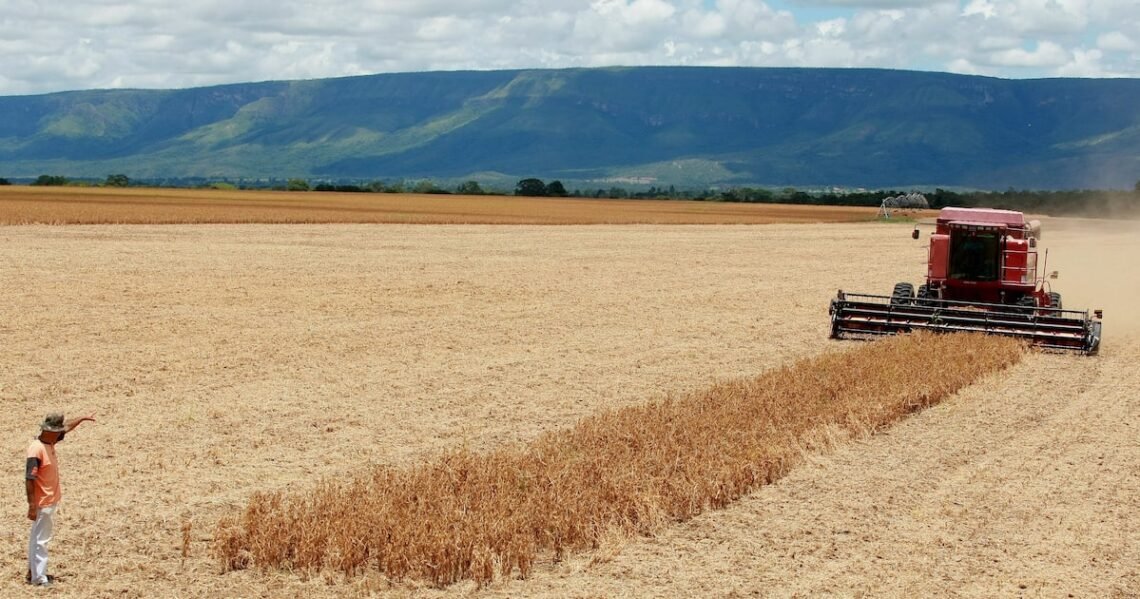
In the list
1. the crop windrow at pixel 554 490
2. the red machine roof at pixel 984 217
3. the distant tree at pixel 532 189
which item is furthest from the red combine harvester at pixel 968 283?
the distant tree at pixel 532 189

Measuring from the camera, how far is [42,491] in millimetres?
9070

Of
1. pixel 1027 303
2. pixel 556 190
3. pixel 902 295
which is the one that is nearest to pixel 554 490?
pixel 902 295

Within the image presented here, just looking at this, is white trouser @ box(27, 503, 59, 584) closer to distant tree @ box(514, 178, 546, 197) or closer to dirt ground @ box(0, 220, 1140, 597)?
dirt ground @ box(0, 220, 1140, 597)

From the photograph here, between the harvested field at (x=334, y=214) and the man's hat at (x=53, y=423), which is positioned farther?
the harvested field at (x=334, y=214)

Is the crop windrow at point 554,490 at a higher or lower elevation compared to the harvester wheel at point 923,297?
lower

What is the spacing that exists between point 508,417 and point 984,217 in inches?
536

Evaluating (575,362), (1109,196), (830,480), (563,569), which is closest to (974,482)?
(830,480)

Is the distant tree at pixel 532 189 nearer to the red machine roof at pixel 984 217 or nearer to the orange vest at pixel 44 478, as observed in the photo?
the red machine roof at pixel 984 217

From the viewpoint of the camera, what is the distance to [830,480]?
1234 centimetres

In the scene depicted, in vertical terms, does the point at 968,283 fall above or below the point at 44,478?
above

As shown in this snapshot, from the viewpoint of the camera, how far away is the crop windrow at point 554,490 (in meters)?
9.73

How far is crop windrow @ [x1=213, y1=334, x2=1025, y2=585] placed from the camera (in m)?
9.73

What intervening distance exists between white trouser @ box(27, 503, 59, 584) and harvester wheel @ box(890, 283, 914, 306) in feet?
57.2

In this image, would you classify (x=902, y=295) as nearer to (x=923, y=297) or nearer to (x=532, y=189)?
(x=923, y=297)
